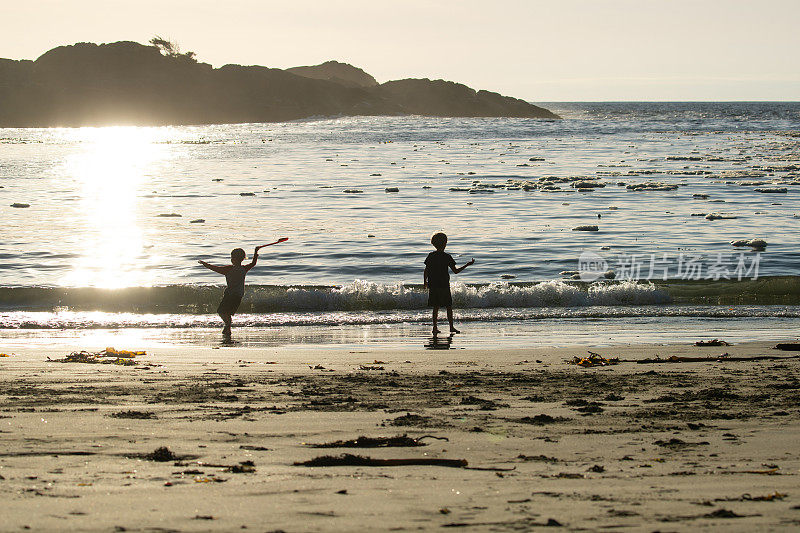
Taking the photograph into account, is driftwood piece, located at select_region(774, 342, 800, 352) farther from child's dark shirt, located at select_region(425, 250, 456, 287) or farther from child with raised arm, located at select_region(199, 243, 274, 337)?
child with raised arm, located at select_region(199, 243, 274, 337)

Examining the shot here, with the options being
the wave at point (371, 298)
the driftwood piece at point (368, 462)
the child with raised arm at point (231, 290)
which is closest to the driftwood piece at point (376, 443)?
the driftwood piece at point (368, 462)

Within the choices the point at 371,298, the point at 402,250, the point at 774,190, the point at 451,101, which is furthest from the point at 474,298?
the point at 451,101

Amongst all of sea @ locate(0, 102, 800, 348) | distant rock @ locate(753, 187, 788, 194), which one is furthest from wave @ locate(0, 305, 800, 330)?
distant rock @ locate(753, 187, 788, 194)

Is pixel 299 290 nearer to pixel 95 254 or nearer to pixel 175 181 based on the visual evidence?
pixel 95 254

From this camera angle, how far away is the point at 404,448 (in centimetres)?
532

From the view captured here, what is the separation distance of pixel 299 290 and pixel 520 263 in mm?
5477

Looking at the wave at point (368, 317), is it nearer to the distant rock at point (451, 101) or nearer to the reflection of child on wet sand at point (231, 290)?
the reflection of child on wet sand at point (231, 290)

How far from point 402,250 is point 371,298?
5.23 metres

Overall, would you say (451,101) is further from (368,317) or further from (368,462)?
(368,462)

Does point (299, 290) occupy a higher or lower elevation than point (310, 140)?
lower

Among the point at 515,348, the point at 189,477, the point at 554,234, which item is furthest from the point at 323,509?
the point at 554,234

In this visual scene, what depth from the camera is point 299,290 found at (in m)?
16.2

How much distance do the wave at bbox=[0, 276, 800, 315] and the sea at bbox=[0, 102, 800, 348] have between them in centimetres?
4

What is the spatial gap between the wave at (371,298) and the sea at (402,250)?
37 mm
